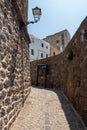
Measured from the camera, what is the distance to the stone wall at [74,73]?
541 cm

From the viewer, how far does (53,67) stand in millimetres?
13211

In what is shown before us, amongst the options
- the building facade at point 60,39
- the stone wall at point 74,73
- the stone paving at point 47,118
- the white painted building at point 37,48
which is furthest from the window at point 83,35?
the building facade at point 60,39

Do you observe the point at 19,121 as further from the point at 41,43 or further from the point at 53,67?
the point at 41,43

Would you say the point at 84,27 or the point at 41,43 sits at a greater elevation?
the point at 41,43

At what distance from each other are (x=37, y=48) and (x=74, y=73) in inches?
965

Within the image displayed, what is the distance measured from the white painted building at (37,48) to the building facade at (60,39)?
15.3 feet

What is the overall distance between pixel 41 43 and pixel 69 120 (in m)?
27.2

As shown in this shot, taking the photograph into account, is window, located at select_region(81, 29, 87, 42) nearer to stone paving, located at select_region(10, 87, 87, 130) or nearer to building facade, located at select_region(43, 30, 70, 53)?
stone paving, located at select_region(10, 87, 87, 130)

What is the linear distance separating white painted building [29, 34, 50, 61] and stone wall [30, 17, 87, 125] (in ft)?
48.2

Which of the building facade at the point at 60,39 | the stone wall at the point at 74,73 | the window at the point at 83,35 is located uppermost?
the building facade at the point at 60,39

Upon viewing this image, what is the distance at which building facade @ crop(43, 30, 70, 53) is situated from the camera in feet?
122

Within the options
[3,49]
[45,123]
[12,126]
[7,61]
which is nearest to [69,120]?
[45,123]

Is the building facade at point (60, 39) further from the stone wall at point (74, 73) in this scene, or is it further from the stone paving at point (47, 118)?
the stone paving at point (47, 118)

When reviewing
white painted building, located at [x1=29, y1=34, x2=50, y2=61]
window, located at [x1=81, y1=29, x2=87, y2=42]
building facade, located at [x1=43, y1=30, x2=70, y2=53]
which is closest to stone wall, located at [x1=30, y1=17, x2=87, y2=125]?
window, located at [x1=81, y1=29, x2=87, y2=42]
